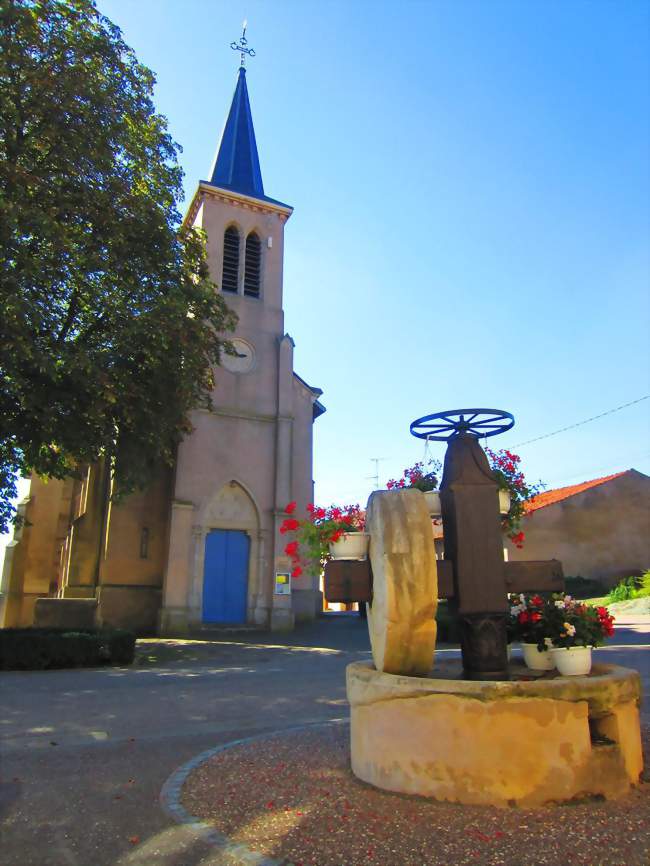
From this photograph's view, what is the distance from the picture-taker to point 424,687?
4.13 meters

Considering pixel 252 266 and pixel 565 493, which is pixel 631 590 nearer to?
pixel 565 493

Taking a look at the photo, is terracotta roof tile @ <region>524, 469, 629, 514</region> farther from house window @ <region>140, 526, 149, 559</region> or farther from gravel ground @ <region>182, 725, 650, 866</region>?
gravel ground @ <region>182, 725, 650, 866</region>

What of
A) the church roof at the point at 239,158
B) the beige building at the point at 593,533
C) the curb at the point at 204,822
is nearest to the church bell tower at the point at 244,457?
the church roof at the point at 239,158

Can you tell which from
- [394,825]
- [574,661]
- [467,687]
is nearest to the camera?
[394,825]

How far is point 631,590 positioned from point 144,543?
20.0m

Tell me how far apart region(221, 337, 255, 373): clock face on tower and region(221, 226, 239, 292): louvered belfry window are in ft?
7.28

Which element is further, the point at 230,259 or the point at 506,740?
the point at 230,259

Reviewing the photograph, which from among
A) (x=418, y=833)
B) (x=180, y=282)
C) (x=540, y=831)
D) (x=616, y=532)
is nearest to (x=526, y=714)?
(x=540, y=831)

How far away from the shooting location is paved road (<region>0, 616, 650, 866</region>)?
3646mm

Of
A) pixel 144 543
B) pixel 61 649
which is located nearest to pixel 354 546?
pixel 61 649

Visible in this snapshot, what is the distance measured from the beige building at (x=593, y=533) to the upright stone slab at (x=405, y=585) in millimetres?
26916

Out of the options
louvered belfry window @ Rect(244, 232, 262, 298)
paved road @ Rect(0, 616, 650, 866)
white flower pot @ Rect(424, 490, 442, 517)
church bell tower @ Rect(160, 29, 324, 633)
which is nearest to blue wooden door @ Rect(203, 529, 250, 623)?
church bell tower @ Rect(160, 29, 324, 633)

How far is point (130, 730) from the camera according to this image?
6.76 meters

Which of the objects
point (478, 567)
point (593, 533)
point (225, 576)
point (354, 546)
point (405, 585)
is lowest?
point (405, 585)
